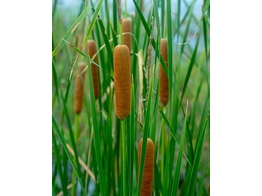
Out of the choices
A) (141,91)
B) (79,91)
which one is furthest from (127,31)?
(79,91)

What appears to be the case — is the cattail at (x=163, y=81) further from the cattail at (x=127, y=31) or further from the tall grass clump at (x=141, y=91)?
the cattail at (x=127, y=31)

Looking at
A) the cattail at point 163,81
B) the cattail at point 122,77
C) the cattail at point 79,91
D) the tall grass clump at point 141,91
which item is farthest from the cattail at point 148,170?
the cattail at point 79,91

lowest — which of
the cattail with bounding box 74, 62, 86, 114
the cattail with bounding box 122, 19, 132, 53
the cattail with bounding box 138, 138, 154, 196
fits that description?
the cattail with bounding box 138, 138, 154, 196

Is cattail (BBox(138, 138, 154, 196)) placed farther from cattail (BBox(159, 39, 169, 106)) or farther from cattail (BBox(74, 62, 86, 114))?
cattail (BBox(74, 62, 86, 114))

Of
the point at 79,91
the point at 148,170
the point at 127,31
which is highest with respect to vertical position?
the point at 127,31

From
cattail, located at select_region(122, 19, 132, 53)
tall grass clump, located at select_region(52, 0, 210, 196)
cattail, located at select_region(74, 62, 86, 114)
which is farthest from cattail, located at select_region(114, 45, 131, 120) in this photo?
cattail, located at select_region(74, 62, 86, 114)

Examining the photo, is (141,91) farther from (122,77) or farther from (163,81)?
(122,77)

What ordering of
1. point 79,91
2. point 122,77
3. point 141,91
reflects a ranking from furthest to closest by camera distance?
1. point 79,91
2. point 141,91
3. point 122,77
